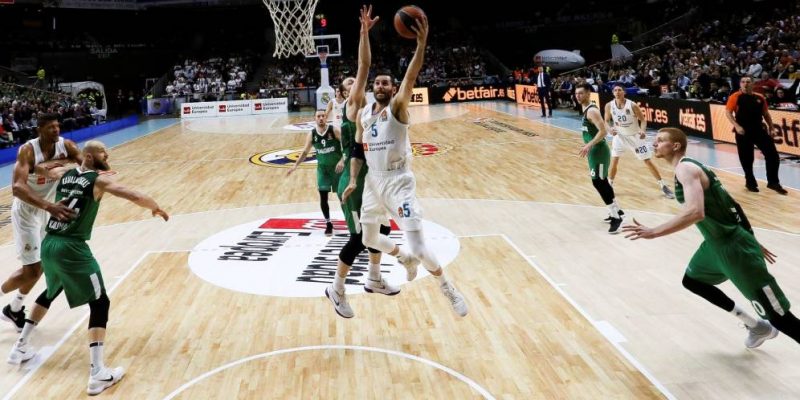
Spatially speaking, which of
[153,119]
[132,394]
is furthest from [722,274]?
[153,119]

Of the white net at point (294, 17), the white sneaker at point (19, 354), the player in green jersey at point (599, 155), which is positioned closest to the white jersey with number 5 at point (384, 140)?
the white sneaker at point (19, 354)

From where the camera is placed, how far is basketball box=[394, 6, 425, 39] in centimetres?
446

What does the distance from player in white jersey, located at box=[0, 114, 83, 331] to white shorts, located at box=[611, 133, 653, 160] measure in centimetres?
758

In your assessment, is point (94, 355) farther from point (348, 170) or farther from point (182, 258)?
point (182, 258)

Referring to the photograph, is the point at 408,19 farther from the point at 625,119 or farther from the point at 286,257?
the point at 625,119

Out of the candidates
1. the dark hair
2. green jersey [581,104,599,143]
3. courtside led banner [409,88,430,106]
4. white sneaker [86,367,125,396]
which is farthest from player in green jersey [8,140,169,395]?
courtside led banner [409,88,430,106]

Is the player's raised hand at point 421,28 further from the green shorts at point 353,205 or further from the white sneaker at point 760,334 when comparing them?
the white sneaker at point 760,334

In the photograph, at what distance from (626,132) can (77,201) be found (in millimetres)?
8037

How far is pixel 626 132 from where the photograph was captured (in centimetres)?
972

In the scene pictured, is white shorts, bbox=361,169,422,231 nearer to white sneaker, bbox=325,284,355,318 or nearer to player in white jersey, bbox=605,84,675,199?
white sneaker, bbox=325,284,355,318

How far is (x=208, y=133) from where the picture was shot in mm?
21750

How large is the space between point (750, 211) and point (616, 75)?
Answer: 707 inches

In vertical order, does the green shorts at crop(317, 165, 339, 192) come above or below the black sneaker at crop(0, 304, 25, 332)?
above

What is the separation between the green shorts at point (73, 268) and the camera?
13.7ft
